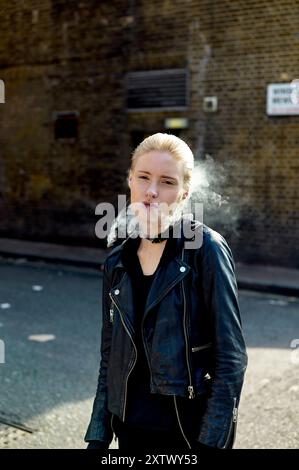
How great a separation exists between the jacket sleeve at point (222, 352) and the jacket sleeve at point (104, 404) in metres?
0.43

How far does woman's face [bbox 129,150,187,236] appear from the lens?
2080 millimetres

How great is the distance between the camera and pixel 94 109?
13.4 metres

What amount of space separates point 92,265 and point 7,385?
6.54 metres

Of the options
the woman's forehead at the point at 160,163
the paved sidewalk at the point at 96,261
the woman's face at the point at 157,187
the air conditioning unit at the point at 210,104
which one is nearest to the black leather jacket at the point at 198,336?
the woman's face at the point at 157,187

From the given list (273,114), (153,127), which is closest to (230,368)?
(273,114)

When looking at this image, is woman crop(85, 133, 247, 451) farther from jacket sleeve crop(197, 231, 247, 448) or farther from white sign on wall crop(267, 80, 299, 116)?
white sign on wall crop(267, 80, 299, 116)

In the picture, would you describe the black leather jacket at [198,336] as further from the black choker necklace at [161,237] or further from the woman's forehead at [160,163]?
the woman's forehead at [160,163]

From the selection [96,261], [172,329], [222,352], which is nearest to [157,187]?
[172,329]

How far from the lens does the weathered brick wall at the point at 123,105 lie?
36.2 feet

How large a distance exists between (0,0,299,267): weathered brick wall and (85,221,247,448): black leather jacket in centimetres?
745

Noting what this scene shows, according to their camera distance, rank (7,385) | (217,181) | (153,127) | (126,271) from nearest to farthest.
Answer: (126,271) → (217,181) → (7,385) → (153,127)

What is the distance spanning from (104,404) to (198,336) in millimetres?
516

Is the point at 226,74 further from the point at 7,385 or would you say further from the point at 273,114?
the point at 7,385

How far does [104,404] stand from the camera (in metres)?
2.29
